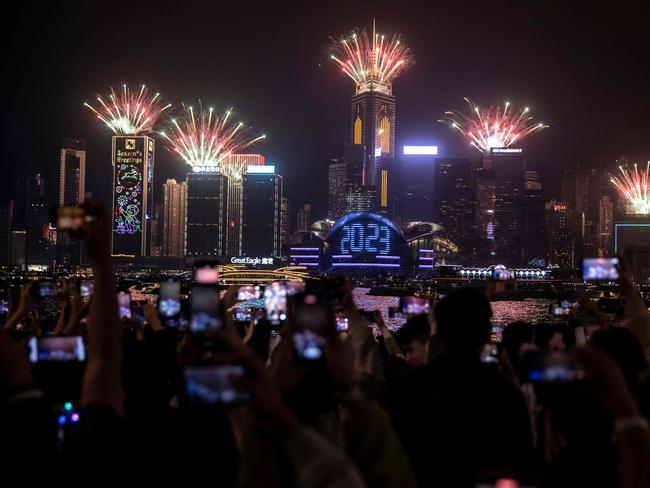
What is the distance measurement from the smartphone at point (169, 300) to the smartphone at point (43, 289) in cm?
187

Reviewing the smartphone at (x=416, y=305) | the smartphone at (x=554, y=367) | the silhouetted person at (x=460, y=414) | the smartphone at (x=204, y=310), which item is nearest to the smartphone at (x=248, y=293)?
the smartphone at (x=416, y=305)

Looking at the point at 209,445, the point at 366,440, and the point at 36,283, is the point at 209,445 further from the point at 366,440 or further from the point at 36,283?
the point at 36,283

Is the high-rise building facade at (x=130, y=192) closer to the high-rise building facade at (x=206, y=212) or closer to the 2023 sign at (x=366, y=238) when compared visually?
the high-rise building facade at (x=206, y=212)

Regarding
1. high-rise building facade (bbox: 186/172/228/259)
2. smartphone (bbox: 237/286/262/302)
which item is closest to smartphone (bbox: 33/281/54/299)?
smartphone (bbox: 237/286/262/302)

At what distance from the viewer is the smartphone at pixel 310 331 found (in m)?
2.85

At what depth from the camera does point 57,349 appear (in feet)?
14.8

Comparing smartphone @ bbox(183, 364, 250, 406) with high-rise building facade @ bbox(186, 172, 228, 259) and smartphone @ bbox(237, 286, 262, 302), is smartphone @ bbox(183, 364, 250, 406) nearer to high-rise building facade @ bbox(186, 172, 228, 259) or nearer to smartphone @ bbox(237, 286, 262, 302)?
smartphone @ bbox(237, 286, 262, 302)

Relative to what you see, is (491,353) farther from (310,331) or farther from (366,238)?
(366,238)

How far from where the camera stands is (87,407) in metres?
3.20

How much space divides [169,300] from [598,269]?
12.9ft

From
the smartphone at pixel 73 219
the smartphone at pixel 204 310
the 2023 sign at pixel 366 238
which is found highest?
the 2023 sign at pixel 366 238

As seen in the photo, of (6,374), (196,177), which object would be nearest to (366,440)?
(6,374)

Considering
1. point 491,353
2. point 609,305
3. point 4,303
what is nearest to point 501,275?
point 609,305

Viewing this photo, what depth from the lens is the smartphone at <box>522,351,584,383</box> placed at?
2627 mm
